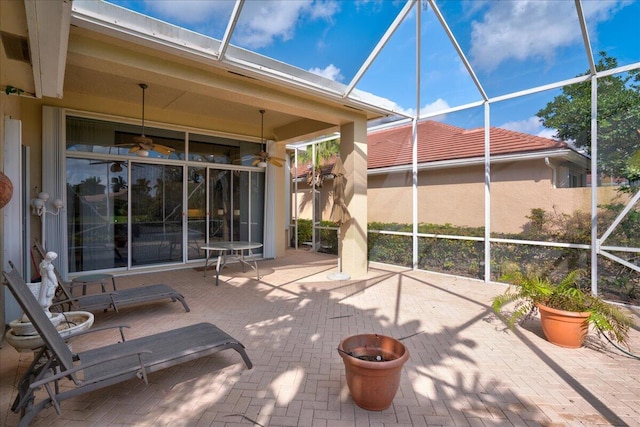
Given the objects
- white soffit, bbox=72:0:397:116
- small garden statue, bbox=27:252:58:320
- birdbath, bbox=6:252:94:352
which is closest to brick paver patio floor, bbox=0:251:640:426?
birdbath, bbox=6:252:94:352

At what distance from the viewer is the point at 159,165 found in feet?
24.5

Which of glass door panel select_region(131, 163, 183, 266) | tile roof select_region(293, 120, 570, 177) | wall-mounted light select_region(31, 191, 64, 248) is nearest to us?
wall-mounted light select_region(31, 191, 64, 248)

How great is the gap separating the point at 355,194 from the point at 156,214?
449 centimetres

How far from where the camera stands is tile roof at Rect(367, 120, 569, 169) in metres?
5.97

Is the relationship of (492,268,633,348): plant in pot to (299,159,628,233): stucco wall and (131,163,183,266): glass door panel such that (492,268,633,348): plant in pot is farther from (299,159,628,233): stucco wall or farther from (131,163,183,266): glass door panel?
(131,163,183,266): glass door panel

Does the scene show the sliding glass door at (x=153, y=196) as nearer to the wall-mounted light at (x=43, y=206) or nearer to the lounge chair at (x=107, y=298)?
the wall-mounted light at (x=43, y=206)

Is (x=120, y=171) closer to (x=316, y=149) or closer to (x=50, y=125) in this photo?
(x=50, y=125)

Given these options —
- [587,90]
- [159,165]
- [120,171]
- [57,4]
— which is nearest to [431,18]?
[587,90]

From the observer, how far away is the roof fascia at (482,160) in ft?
17.9

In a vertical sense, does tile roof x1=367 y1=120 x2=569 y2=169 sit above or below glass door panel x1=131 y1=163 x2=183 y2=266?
above

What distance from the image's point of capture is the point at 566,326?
3586 millimetres

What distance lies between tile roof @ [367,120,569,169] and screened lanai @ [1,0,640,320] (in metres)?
0.03

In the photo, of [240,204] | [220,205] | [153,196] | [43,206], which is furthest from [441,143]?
[43,206]

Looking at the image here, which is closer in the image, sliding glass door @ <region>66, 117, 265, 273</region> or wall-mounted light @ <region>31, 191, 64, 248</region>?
wall-mounted light @ <region>31, 191, 64, 248</region>
